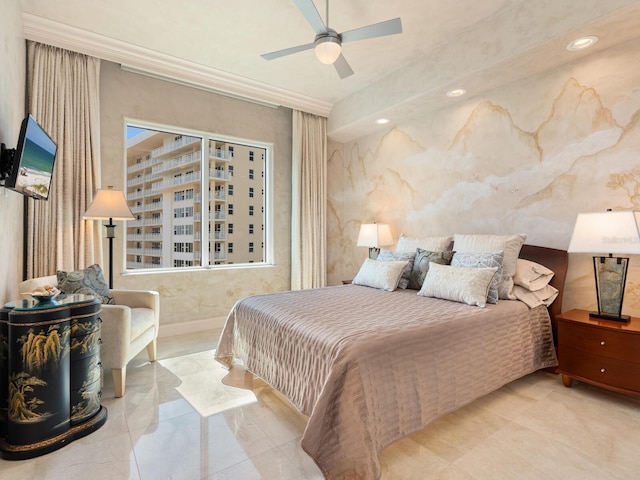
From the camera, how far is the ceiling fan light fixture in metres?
2.31

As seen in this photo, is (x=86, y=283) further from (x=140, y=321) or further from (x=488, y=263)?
(x=488, y=263)

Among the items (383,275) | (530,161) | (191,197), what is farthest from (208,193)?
(530,161)

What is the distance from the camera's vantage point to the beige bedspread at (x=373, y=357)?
1.52 metres

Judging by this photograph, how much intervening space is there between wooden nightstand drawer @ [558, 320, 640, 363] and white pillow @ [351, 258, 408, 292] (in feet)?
4.17

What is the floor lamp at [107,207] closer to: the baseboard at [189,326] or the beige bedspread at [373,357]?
the baseboard at [189,326]

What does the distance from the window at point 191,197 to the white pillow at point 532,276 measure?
10.00 feet

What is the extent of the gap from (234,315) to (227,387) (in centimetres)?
54

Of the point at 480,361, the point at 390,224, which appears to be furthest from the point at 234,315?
the point at 390,224

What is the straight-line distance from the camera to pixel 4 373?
71.3 inches

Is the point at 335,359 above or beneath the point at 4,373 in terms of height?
above

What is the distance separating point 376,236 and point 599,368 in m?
2.39

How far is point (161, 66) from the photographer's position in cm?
350

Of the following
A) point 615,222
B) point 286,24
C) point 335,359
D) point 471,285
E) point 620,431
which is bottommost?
point 620,431

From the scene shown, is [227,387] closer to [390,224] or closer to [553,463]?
[553,463]
